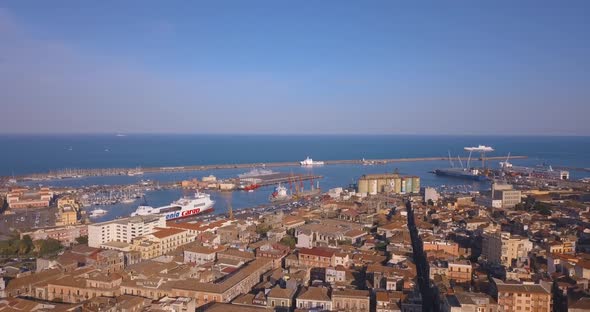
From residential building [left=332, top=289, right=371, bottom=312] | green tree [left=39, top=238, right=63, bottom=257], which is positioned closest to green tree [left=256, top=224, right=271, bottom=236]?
green tree [left=39, top=238, right=63, bottom=257]

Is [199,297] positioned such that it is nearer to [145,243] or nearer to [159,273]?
[159,273]

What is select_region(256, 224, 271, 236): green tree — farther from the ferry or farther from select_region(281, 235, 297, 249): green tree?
the ferry

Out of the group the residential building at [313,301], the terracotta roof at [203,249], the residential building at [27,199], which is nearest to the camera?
the residential building at [313,301]

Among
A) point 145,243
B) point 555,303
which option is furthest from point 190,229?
point 555,303

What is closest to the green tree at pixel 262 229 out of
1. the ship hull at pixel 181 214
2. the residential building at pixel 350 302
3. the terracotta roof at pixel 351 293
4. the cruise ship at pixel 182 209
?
the cruise ship at pixel 182 209

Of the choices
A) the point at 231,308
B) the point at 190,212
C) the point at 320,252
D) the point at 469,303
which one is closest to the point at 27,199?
the point at 190,212

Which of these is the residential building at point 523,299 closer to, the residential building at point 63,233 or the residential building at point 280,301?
the residential building at point 280,301

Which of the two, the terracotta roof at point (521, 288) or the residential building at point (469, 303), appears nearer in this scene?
the residential building at point (469, 303)
